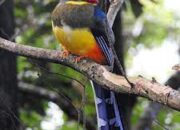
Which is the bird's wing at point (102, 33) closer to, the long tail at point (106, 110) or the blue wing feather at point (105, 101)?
the blue wing feather at point (105, 101)

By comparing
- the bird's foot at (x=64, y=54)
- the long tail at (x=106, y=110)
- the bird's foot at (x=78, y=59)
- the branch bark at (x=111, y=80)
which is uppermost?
the branch bark at (x=111, y=80)

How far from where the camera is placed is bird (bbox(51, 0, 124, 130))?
3049 millimetres

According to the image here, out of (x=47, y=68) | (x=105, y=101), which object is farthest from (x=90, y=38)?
(x=47, y=68)

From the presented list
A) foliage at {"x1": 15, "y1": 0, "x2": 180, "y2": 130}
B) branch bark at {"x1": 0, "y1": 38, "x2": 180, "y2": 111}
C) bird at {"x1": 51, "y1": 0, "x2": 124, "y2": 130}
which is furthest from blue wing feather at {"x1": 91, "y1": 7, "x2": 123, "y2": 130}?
foliage at {"x1": 15, "y1": 0, "x2": 180, "y2": 130}

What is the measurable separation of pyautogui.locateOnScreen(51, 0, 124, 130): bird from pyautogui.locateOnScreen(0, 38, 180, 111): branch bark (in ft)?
0.20

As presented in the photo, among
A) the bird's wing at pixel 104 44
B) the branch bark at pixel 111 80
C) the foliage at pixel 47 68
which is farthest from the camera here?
the foliage at pixel 47 68

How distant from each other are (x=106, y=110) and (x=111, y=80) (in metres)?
0.29

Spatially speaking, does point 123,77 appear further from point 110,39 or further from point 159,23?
point 159,23

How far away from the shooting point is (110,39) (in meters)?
3.10

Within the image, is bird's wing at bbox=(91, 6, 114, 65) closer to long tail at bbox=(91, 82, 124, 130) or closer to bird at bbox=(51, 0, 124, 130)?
bird at bbox=(51, 0, 124, 130)

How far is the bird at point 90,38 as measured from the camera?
3049 millimetres

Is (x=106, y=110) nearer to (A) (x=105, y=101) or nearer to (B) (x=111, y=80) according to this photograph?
(A) (x=105, y=101)

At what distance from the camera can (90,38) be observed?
10.1ft

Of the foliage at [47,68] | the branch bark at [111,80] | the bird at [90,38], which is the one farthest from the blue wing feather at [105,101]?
the foliage at [47,68]
